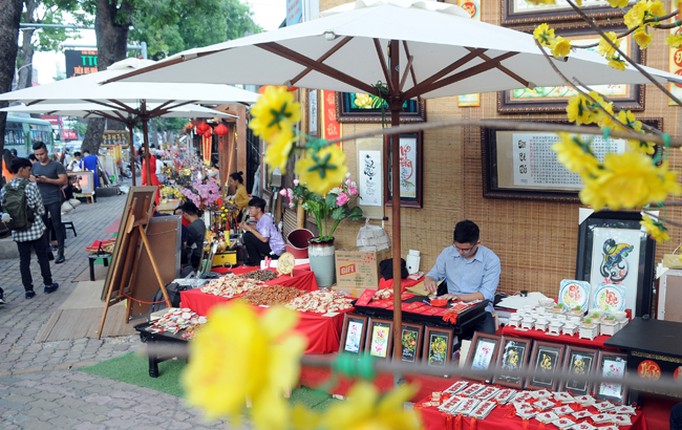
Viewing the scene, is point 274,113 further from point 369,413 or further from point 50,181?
point 50,181

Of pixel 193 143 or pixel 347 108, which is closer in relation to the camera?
pixel 347 108

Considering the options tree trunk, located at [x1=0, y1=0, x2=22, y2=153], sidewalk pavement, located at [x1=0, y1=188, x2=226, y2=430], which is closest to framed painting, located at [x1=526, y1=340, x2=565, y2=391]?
sidewalk pavement, located at [x1=0, y1=188, x2=226, y2=430]

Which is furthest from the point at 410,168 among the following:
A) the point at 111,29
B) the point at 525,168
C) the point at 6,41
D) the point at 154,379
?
the point at 111,29

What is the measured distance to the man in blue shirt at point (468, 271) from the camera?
5844 millimetres

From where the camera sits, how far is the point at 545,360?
483 centimetres

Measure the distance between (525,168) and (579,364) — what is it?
2.45m

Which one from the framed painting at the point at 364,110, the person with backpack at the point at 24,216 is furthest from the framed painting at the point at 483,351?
the person with backpack at the point at 24,216

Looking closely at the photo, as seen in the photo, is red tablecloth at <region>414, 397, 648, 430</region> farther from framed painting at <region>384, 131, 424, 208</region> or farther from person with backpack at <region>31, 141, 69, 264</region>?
person with backpack at <region>31, 141, 69, 264</region>

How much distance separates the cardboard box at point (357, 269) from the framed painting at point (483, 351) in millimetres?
2277

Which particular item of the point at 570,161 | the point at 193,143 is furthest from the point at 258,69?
the point at 193,143

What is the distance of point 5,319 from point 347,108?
5.27m

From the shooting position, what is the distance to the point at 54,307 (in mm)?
9086

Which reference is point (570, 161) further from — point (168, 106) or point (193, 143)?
point (193, 143)

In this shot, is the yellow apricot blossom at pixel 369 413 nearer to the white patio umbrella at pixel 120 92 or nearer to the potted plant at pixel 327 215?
the potted plant at pixel 327 215
